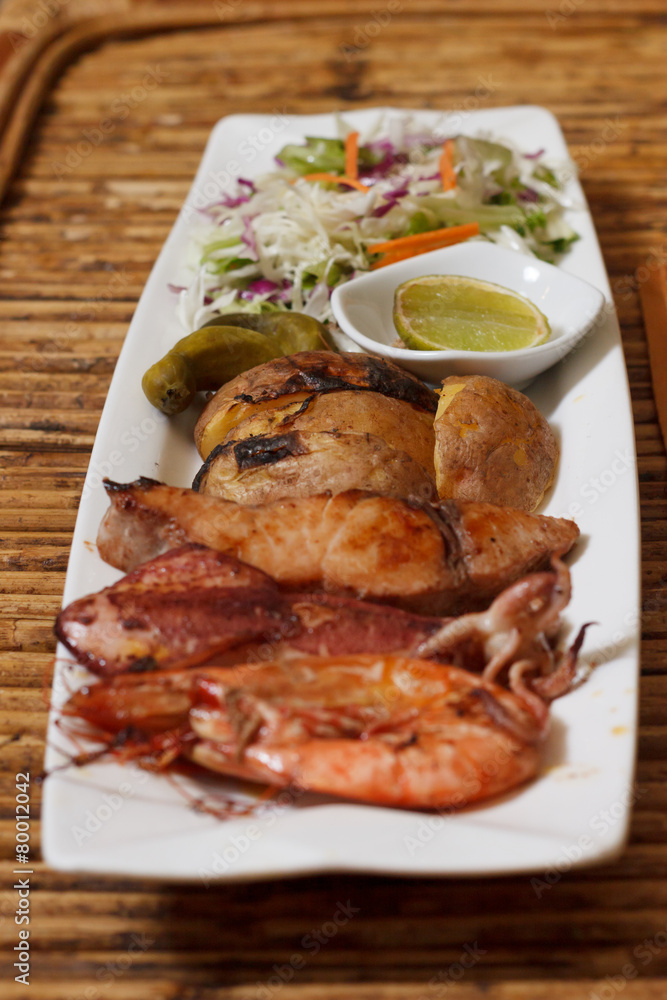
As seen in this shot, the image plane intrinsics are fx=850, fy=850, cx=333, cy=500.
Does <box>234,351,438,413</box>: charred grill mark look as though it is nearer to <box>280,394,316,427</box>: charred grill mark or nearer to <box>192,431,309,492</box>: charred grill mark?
<box>280,394,316,427</box>: charred grill mark

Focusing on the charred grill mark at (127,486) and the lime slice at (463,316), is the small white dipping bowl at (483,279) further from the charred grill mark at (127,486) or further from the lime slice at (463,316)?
the charred grill mark at (127,486)

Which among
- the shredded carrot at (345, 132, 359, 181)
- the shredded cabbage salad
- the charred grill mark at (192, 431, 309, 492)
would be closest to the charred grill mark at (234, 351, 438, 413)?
the charred grill mark at (192, 431, 309, 492)

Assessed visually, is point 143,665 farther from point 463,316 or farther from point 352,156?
point 352,156

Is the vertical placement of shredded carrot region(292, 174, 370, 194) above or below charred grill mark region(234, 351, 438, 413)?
above

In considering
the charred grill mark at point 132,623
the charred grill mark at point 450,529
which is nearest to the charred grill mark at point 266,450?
the charred grill mark at point 450,529

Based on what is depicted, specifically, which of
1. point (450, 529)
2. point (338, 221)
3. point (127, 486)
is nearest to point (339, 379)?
point (450, 529)

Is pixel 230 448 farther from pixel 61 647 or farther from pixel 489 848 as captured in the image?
pixel 489 848

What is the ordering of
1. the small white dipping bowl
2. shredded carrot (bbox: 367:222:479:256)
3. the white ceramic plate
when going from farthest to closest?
shredded carrot (bbox: 367:222:479:256) < the small white dipping bowl < the white ceramic plate

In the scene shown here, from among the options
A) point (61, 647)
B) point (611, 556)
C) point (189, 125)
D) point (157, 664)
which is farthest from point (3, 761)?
point (189, 125)
